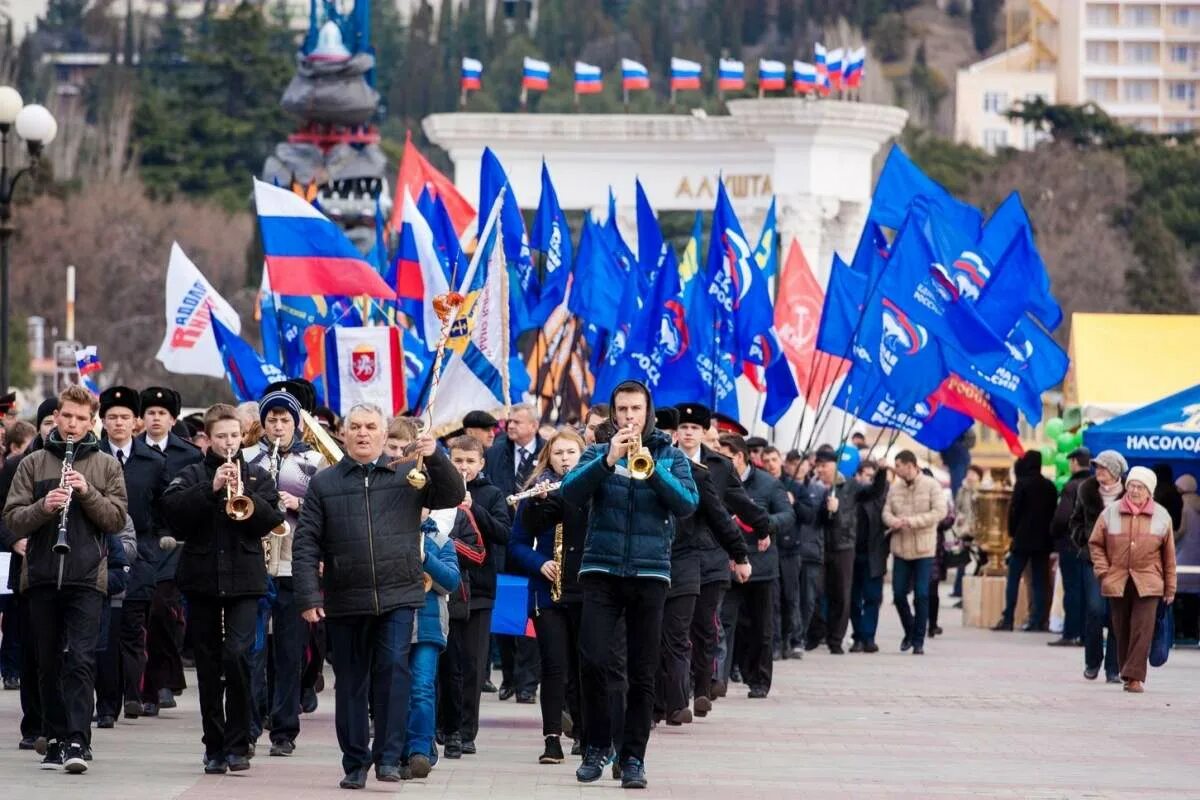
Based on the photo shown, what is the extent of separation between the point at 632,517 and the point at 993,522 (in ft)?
53.9

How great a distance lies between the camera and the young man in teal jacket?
1373 cm

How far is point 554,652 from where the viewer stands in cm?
1512

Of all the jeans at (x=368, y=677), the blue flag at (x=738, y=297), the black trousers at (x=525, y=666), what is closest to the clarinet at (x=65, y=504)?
the jeans at (x=368, y=677)

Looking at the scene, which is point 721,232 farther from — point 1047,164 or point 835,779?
point 1047,164

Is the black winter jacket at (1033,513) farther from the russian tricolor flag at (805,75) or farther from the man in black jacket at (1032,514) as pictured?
the russian tricolor flag at (805,75)

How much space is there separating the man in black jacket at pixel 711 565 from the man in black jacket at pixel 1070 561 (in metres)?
7.83

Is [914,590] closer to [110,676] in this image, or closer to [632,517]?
[110,676]

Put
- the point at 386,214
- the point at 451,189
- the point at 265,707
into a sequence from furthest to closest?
1. the point at 386,214
2. the point at 451,189
3. the point at 265,707

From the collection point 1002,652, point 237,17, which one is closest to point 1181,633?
point 1002,652

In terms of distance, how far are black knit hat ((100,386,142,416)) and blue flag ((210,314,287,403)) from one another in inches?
353

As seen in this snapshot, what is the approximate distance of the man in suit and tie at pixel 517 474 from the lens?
59.8 feet

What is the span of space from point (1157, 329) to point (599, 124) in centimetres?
3084

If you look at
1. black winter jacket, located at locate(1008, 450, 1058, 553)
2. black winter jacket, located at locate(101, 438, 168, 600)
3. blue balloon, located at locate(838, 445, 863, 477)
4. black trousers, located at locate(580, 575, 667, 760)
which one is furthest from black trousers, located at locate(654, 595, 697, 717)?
blue balloon, located at locate(838, 445, 863, 477)

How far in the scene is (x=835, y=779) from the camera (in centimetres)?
1448
